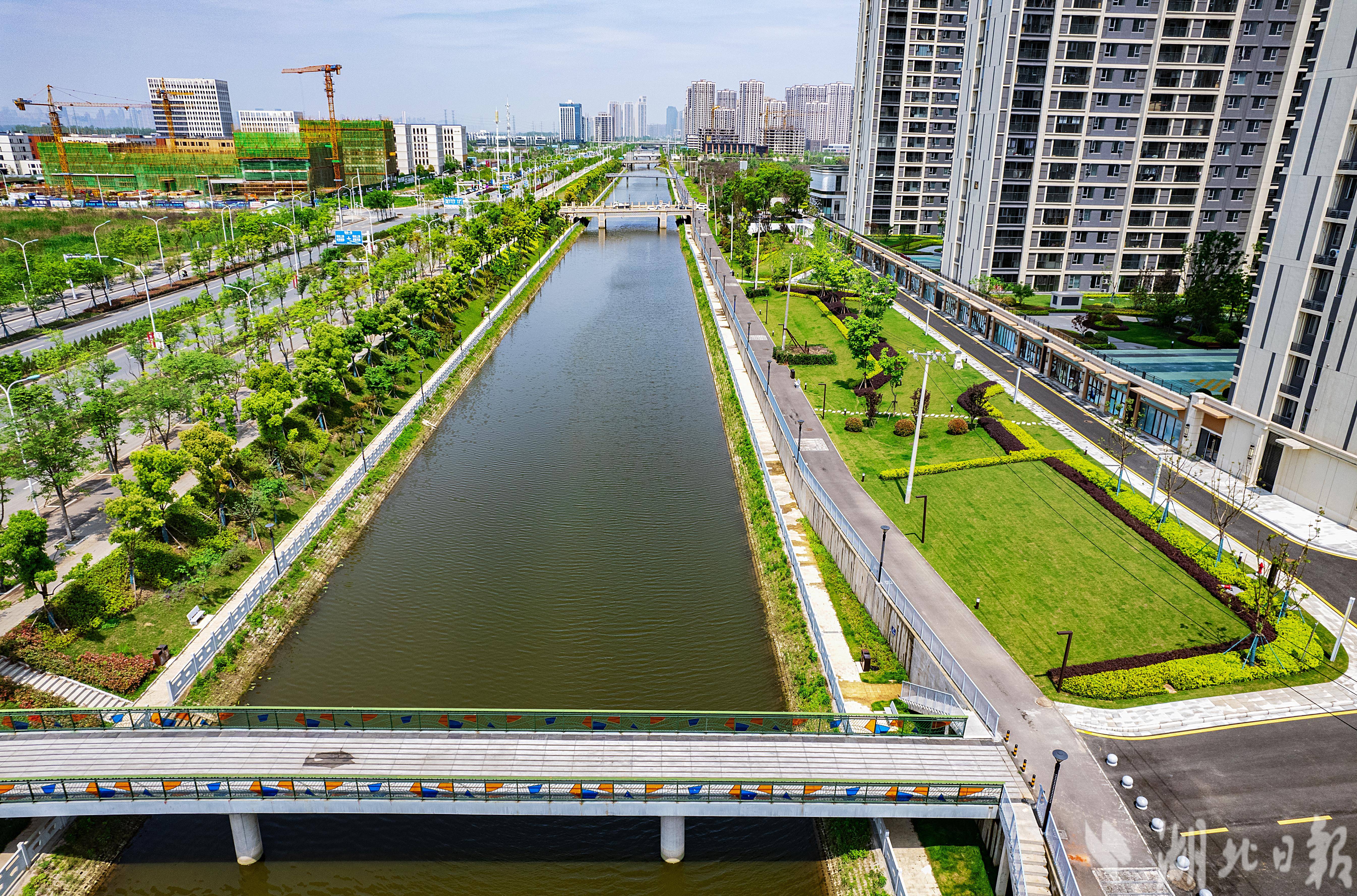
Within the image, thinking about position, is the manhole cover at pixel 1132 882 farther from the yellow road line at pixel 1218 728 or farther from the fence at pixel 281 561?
the fence at pixel 281 561

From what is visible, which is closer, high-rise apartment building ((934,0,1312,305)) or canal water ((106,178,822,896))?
canal water ((106,178,822,896))

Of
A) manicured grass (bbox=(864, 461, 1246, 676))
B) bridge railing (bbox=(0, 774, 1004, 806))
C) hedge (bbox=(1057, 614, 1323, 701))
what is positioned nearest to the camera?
bridge railing (bbox=(0, 774, 1004, 806))

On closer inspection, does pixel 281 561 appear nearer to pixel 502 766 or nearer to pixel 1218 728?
pixel 502 766

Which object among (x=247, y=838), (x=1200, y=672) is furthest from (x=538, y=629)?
(x=1200, y=672)

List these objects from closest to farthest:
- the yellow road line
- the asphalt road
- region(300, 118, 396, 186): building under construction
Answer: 1. the asphalt road
2. the yellow road line
3. region(300, 118, 396, 186): building under construction

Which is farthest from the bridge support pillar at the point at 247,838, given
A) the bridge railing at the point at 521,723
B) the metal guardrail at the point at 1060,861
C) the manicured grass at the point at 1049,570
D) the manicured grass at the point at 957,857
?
the manicured grass at the point at 1049,570

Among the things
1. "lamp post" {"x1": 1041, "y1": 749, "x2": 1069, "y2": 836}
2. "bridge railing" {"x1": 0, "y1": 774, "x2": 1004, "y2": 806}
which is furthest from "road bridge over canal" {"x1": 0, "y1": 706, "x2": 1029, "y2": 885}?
"lamp post" {"x1": 1041, "y1": 749, "x2": 1069, "y2": 836}

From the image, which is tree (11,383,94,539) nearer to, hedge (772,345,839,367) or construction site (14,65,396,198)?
hedge (772,345,839,367)
